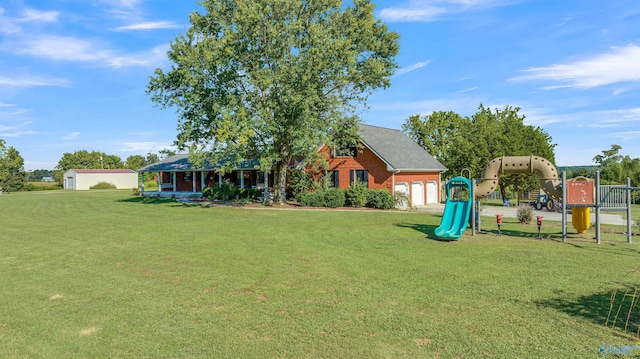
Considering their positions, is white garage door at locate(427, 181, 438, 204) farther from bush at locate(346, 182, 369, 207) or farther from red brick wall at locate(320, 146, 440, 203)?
bush at locate(346, 182, 369, 207)

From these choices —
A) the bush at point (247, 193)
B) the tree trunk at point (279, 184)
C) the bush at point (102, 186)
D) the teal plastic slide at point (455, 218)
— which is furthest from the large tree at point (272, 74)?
the bush at point (102, 186)

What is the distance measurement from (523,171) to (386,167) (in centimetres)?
1251

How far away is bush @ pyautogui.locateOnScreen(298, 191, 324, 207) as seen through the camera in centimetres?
2830

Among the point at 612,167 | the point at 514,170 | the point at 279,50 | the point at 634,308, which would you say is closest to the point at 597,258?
the point at 634,308

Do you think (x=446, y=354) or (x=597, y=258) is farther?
(x=597, y=258)

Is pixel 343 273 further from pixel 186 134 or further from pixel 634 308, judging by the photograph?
pixel 186 134

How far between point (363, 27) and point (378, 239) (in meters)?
17.9

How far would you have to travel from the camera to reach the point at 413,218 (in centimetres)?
2112

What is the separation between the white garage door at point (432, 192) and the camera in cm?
3256

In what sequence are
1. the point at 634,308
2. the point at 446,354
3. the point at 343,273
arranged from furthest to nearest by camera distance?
1. the point at 343,273
2. the point at 634,308
3. the point at 446,354

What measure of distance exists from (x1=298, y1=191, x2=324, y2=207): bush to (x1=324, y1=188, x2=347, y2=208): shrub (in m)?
0.35

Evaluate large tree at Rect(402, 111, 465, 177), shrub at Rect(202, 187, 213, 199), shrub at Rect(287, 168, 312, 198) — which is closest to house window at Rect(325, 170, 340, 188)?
shrub at Rect(287, 168, 312, 198)

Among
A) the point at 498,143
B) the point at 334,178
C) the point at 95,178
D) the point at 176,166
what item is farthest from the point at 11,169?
the point at 498,143

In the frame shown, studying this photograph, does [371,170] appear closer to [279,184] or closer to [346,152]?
[346,152]
